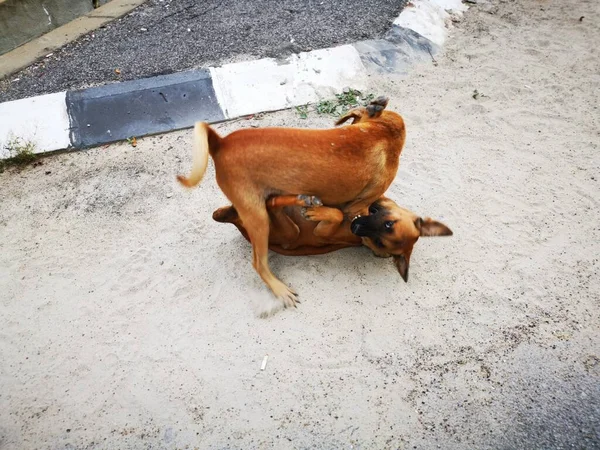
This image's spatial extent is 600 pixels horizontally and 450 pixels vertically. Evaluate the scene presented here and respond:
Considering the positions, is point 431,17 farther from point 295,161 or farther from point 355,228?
point 295,161

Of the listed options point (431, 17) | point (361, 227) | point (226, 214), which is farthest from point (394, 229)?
point (431, 17)

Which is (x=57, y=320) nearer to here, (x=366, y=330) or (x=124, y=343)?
(x=124, y=343)

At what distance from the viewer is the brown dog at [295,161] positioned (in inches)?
123

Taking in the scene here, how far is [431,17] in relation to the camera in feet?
21.8

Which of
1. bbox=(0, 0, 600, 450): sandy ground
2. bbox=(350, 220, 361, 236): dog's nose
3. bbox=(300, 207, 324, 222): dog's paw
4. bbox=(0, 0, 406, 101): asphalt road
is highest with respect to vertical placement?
bbox=(0, 0, 406, 101): asphalt road

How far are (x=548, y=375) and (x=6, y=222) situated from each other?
483cm

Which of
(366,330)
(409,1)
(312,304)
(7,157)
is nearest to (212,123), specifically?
(7,157)

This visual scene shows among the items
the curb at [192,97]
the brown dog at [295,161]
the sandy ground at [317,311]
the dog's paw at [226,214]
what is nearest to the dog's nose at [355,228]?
the brown dog at [295,161]

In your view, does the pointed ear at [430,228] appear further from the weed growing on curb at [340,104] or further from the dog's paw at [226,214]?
the weed growing on curb at [340,104]

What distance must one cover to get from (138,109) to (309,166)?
3.13 m

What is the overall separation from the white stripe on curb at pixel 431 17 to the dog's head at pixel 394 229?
12.2 feet

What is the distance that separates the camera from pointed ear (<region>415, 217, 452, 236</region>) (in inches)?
144

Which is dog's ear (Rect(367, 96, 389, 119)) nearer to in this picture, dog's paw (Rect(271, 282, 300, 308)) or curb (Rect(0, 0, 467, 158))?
dog's paw (Rect(271, 282, 300, 308))

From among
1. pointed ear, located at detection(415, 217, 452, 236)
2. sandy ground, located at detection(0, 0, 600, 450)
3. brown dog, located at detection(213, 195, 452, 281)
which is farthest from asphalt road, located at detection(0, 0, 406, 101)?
pointed ear, located at detection(415, 217, 452, 236)
